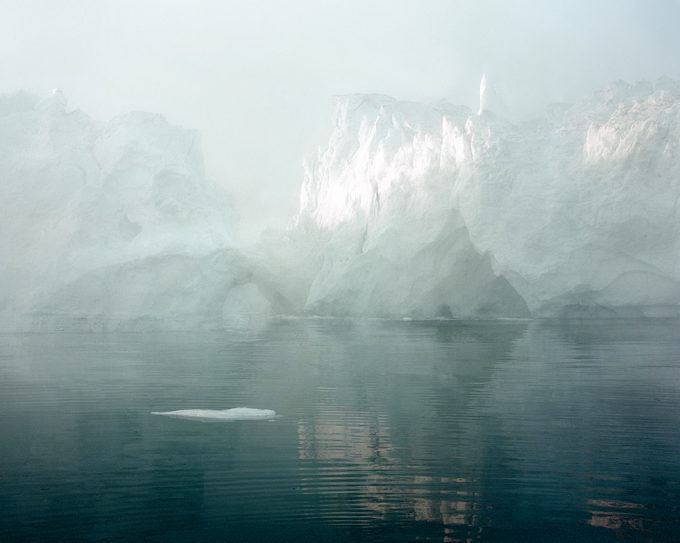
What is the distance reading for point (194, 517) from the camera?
5703 millimetres

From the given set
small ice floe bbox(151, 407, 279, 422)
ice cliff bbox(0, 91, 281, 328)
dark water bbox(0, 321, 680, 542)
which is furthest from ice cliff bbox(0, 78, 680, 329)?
small ice floe bbox(151, 407, 279, 422)

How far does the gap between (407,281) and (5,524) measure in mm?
29733

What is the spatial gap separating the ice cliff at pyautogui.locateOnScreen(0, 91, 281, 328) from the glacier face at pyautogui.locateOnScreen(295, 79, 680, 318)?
6867 millimetres

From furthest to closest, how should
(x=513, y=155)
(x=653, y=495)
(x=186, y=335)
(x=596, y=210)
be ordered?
(x=513, y=155) → (x=596, y=210) → (x=186, y=335) → (x=653, y=495)

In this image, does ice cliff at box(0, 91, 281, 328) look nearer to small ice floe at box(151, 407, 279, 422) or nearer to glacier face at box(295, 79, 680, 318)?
glacier face at box(295, 79, 680, 318)

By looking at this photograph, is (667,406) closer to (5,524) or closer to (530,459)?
(530,459)

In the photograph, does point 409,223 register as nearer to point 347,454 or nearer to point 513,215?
point 513,215

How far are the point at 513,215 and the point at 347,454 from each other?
2477 cm

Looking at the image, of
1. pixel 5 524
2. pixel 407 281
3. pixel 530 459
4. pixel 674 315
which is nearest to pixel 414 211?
pixel 407 281

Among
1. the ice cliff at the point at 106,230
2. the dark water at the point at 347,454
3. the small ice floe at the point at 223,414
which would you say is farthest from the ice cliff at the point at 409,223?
the small ice floe at the point at 223,414

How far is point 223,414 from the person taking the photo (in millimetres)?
9641

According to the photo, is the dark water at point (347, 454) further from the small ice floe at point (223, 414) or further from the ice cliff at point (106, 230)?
the ice cliff at point (106, 230)

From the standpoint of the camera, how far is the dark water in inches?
219

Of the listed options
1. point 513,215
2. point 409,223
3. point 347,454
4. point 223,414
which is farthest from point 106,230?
point 347,454
